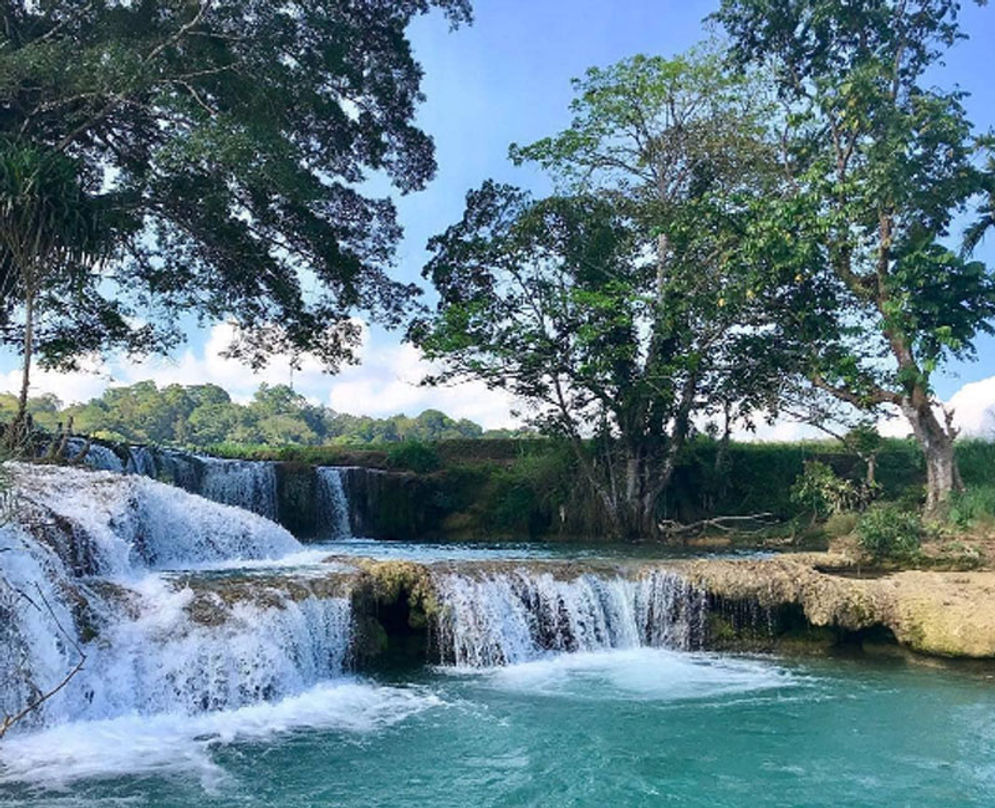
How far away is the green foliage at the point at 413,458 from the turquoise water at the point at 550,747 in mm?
14932

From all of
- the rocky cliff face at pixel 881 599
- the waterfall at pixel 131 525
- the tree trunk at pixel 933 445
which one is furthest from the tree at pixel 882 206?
the waterfall at pixel 131 525

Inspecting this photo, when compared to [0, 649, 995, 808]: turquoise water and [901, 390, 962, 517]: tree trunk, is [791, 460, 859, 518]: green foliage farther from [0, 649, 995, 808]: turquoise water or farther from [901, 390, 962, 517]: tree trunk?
[0, 649, 995, 808]: turquoise water

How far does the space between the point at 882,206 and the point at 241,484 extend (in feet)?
44.4

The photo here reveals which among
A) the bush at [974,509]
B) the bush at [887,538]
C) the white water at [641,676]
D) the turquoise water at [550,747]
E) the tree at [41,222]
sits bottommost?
the turquoise water at [550,747]

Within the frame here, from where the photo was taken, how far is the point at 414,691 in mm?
8078

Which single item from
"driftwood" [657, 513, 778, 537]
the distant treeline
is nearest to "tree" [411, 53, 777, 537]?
"driftwood" [657, 513, 778, 537]

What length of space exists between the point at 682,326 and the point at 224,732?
45.5ft

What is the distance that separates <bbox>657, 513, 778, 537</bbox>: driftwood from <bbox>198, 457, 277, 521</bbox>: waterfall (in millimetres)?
8992

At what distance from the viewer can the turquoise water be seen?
548 centimetres

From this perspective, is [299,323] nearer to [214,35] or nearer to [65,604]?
[214,35]

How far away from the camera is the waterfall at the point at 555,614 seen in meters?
9.22

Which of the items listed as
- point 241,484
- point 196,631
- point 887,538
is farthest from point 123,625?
Answer: point 241,484

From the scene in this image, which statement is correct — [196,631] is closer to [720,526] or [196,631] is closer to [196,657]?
[196,657]

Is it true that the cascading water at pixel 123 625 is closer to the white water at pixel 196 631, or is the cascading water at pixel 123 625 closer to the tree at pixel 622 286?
the white water at pixel 196 631
